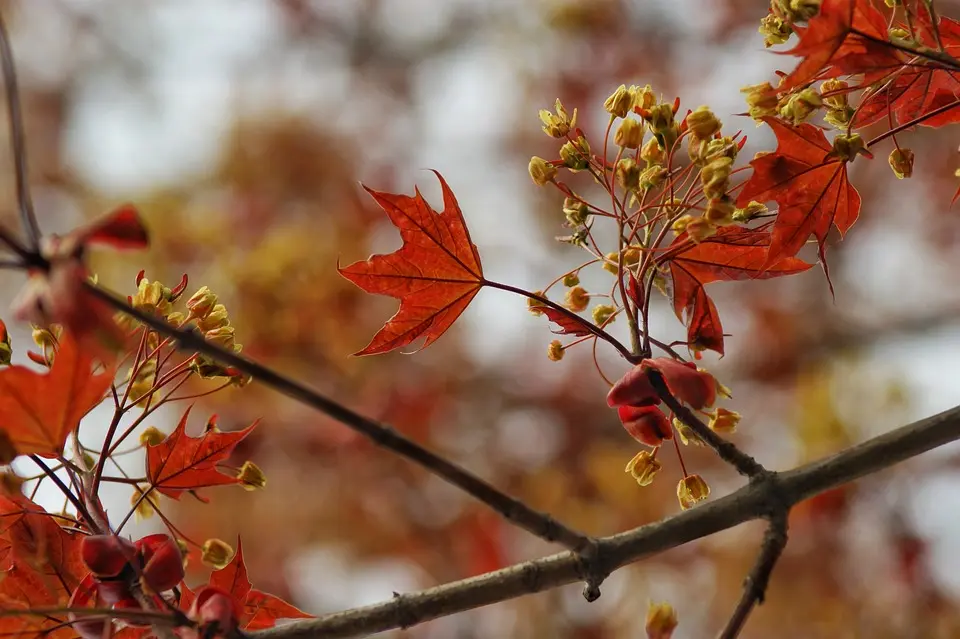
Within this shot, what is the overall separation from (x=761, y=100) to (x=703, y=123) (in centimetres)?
5

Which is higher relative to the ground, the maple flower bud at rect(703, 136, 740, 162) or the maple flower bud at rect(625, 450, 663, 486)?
the maple flower bud at rect(703, 136, 740, 162)

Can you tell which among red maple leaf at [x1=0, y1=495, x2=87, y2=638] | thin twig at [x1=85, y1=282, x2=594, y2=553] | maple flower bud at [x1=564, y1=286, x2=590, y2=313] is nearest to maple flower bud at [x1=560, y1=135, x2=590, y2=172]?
maple flower bud at [x1=564, y1=286, x2=590, y2=313]

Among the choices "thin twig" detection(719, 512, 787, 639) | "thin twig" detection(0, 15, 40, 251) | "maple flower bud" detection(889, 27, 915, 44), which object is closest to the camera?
"thin twig" detection(0, 15, 40, 251)

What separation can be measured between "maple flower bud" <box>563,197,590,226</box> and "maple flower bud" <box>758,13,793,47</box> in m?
0.21

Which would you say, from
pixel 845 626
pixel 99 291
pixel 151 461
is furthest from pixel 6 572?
pixel 845 626

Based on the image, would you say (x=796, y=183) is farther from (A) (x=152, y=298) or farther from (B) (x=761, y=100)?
(A) (x=152, y=298)

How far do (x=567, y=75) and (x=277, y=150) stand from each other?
5.11 feet

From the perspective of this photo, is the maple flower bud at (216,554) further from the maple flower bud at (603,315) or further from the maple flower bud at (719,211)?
the maple flower bud at (719,211)

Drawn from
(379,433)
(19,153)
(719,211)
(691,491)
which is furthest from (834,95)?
(19,153)

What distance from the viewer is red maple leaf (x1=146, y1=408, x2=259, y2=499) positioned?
73 centimetres

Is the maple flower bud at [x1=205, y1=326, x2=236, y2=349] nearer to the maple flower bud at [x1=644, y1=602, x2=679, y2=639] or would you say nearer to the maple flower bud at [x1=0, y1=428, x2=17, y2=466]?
the maple flower bud at [x1=0, y1=428, x2=17, y2=466]

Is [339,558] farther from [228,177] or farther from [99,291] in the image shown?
[99,291]

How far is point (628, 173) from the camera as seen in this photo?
2.37 ft

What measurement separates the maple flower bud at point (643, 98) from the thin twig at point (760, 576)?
0.37 meters
